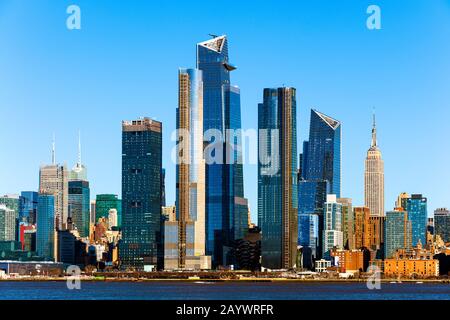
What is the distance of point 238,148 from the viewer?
17538 centimetres

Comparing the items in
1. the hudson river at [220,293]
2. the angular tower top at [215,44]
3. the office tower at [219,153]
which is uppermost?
the angular tower top at [215,44]

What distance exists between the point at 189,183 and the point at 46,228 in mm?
24274

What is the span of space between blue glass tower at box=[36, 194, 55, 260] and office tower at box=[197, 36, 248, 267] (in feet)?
79.9

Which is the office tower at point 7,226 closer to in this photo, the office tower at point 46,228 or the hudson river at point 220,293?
the office tower at point 46,228

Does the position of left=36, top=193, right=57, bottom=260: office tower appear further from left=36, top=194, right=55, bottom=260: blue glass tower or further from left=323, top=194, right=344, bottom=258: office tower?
left=323, top=194, right=344, bottom=258: office tower

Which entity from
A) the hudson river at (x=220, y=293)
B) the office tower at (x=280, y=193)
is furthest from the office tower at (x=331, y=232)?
the hudson river at (x=220, y=293)

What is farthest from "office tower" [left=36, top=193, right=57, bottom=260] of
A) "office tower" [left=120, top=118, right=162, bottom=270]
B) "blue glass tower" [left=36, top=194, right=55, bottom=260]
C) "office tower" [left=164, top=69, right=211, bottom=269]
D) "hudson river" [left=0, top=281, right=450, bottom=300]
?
"hudson river" [left=0, top=281, right=450, bottom=300]

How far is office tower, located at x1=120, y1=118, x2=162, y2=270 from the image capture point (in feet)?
509

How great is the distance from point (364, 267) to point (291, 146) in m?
30.0

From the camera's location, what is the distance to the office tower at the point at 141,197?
155 metres

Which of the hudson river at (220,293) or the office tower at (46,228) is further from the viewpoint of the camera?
the office tower at (46,228)

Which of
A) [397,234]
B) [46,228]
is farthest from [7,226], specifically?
[397,234]

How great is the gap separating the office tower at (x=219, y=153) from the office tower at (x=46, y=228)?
79.7 feet

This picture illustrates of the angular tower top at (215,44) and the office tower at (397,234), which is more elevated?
the angular tower top at (215,44)
